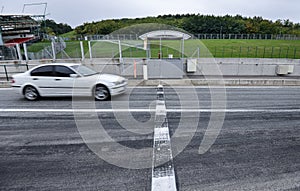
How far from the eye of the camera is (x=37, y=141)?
13.7 feet

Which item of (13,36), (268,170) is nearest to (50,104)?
(268,170)

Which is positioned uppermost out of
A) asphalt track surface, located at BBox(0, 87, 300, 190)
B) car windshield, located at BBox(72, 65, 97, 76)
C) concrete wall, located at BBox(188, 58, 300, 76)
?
car windshield, located at BBox(72, 65, 97, 76)

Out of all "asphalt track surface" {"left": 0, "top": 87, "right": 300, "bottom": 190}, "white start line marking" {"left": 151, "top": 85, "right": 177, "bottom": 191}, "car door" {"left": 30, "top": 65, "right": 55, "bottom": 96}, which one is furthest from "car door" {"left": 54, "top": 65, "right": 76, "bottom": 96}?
"white start line marking" {"left": 151, "top": 85, "right": 177, "bottom": 191}

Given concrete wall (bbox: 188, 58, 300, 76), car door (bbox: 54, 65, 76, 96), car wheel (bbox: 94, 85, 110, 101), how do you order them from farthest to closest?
concrete wall (bbox: 188, 58, 300, 76) < car wheel (bbox: 94, 85, 110, 101) < car door (bbox: 54, 65, 76, 96)

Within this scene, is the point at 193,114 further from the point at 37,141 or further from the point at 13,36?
the point at 13,36

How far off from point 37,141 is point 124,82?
4538mm

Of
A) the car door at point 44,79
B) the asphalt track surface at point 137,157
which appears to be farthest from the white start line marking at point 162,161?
the car door at point 44,79

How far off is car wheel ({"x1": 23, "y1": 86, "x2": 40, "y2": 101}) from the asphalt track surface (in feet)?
4.59

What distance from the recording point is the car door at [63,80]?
7355 mm

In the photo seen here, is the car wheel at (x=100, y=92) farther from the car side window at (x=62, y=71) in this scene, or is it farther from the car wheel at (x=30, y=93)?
the car wheel at (x=30, y=93)

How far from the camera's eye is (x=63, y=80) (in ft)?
24.2

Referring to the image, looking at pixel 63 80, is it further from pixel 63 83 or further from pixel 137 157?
pixel 137 157

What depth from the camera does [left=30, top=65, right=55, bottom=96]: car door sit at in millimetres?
7453

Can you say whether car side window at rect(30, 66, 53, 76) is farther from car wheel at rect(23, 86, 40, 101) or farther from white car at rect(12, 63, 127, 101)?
car wheel at rect(23, 86, 40, 101)
